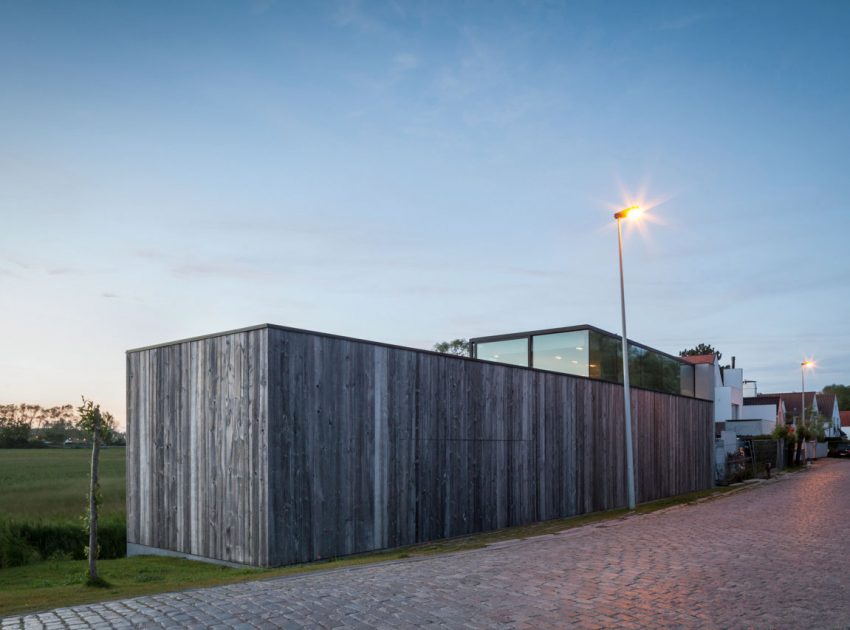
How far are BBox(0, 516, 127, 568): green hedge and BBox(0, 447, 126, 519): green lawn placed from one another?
74 centimetres

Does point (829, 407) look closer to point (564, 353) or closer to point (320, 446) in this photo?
point (564, 353)

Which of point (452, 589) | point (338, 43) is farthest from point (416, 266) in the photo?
point (452, 589)

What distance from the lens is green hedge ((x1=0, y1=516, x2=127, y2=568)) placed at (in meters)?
14.6

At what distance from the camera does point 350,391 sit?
11672mm

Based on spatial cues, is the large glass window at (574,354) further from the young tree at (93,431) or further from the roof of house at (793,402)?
the roof of house at (793,402)

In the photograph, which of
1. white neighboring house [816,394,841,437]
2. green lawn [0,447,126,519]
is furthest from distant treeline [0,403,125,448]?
white neighboring house [816,394,841,437]

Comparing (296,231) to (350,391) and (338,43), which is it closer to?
(338,43)

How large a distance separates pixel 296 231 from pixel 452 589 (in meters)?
13.8

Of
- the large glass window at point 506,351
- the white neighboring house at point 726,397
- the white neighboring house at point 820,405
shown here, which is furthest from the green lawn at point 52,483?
the white neighboring house at point 820,405

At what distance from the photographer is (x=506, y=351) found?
21828 millimetres

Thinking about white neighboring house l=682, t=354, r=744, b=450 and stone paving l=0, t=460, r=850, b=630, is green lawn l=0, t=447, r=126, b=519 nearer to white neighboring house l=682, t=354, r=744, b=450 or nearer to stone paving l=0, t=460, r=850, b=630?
stone paving l=0, t=460, r=850, b=630

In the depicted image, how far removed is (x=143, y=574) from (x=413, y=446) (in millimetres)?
4907

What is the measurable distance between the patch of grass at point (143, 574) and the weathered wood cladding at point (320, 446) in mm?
438

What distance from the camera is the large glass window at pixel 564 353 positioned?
68.0 feet
